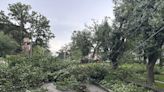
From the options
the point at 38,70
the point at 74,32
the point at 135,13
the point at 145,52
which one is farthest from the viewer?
the point at 74,32

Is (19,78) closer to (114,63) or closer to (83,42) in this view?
(114,63)

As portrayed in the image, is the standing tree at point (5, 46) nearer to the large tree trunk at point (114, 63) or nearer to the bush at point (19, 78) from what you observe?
the large tree trunk at point (114, 63)

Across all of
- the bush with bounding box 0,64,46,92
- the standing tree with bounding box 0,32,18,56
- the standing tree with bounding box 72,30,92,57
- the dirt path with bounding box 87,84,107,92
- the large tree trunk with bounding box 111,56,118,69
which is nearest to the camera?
the bush with bounding box 0,64,46,92

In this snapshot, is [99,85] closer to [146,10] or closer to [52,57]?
[52,57]

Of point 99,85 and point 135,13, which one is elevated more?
point 135,13

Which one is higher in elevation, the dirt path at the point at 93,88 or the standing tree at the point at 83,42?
the standing tree at the point at 83,42


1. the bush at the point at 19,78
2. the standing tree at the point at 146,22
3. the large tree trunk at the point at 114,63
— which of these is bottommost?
the bush at the point at 19,78

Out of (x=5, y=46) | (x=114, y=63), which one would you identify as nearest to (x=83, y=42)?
(x=5, y=46)

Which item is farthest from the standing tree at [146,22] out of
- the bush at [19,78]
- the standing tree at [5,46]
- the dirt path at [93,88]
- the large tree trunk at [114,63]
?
the standing tree at [5,46]

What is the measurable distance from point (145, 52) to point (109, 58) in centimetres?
346

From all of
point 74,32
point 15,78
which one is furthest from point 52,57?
point 74,32

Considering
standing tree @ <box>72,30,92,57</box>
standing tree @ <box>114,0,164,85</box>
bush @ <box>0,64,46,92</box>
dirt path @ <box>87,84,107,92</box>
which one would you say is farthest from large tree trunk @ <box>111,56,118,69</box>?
standing tree @ <box>72,30,92,57</box>

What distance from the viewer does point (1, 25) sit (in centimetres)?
4581

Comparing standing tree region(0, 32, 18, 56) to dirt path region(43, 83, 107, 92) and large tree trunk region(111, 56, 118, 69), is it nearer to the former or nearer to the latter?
large tree trunk region(111, 56, 118, 69)
